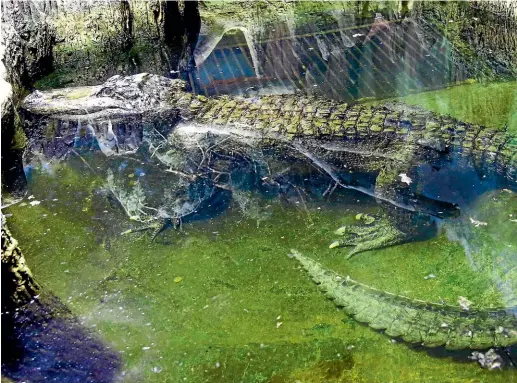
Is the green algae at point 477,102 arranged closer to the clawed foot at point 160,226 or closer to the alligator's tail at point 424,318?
the alligator's tail at point 424,318

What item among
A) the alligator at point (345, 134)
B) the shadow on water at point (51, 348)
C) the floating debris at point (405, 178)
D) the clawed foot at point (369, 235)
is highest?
the alligator at point (345, 134)

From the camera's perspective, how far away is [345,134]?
4.50 meters

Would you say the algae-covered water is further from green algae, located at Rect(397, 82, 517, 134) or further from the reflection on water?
green algae, located at Rect(397, 82, 517, 134)

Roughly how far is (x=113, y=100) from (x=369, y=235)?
2.86 metres

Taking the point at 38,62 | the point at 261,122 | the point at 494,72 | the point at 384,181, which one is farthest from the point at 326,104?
the point at 38,62

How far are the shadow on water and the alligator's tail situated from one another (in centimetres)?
136

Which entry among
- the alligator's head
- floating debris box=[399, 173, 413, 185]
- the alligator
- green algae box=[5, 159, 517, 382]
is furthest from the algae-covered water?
the alligator's head

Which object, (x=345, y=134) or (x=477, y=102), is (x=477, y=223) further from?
(x=477, y=102)

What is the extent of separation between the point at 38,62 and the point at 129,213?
9.42ft

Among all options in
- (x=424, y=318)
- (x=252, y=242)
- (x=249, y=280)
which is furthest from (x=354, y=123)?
(x=424, y=318)

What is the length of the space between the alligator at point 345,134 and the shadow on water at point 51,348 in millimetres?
1692

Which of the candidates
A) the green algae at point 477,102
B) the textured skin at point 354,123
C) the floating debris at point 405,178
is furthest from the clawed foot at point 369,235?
the green algae at point 477,102

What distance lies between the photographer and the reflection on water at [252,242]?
3.11 m

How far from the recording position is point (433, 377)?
9.65ft
